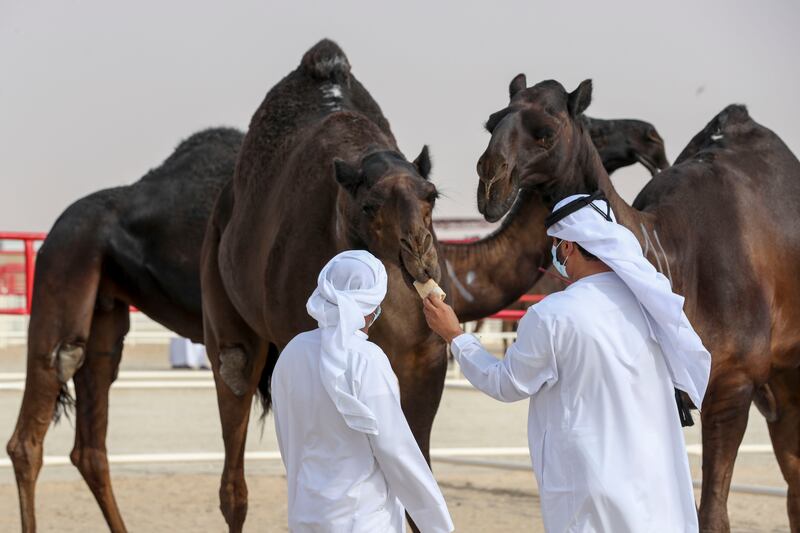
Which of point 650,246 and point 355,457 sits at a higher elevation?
point 650,246

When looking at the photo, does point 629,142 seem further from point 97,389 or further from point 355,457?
point 355,457

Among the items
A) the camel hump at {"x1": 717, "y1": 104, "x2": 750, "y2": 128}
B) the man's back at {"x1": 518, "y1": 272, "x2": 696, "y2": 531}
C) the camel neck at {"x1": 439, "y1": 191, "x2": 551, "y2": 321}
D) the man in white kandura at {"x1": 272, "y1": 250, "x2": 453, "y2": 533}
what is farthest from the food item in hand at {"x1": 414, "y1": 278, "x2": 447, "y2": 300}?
the camel hump at {"x1": 717, "y1": 104, "x2": 750, "y2": 128}

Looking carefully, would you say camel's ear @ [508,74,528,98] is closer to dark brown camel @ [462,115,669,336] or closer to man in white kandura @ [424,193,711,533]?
dark brown camel @ [462,115,669,336]

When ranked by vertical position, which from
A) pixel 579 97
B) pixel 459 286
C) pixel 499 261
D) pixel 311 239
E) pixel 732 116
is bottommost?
pixel 459 286

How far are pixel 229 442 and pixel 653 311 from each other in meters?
3.90

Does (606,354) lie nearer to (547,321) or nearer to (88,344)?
(547,321)

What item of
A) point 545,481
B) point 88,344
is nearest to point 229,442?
point 88,344

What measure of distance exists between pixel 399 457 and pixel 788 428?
135 inches

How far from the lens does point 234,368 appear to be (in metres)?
7.27

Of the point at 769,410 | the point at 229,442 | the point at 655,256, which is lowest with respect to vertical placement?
the point at 229,442

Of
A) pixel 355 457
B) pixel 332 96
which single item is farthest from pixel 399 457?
pixel 332 96

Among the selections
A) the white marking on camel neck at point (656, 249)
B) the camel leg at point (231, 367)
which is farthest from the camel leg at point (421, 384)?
the camel leg at point (231, 367)

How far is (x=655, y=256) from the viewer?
5.55 m

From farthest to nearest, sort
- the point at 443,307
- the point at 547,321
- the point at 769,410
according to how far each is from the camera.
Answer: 1. the point at 769,410
2. the point at 443,307
3. the point at 547,321
